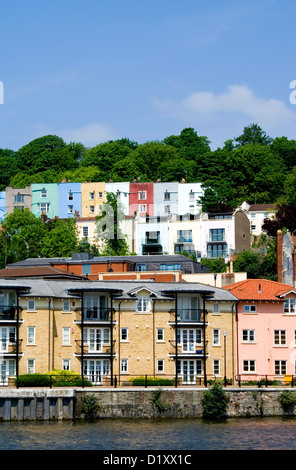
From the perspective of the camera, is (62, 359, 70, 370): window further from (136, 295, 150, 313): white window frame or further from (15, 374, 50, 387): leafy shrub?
(136, 295, 150, 313): white window frame

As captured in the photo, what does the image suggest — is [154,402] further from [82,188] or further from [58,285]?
[82,188]

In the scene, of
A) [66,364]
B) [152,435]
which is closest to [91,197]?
[66,364]

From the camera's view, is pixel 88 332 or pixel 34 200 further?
pixel 34 200

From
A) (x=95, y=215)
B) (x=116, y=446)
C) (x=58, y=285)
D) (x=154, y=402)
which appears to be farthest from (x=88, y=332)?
(x=95, y=215)

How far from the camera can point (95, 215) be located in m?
145

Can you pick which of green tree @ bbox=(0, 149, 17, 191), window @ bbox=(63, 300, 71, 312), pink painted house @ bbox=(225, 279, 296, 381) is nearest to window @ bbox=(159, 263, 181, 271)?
pink painted house @ bbox=(225, 279, 296, 381)

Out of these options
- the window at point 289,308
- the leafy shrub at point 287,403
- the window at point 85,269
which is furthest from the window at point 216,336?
the window at point 85,269

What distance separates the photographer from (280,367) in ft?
273

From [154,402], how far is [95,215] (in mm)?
75435

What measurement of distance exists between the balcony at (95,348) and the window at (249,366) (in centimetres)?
1108

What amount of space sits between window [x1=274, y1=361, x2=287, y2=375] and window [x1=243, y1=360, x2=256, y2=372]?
1.88 m

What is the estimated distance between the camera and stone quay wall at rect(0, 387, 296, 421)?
226 ft

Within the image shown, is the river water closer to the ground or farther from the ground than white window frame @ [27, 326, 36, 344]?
closer to the ground

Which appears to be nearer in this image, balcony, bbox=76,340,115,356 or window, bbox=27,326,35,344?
window, bbox=27,326,35,344
